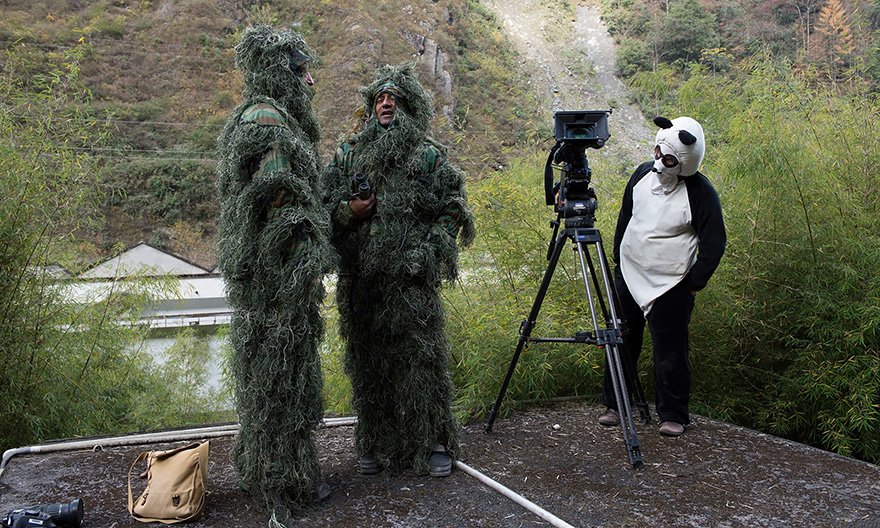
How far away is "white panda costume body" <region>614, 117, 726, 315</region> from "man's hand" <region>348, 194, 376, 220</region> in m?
1.64

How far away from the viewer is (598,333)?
116 inches

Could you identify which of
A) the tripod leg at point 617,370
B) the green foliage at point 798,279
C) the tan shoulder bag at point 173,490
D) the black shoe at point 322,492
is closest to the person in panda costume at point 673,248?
the tripod leg at point 617,370

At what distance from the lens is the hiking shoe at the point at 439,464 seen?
2832mm

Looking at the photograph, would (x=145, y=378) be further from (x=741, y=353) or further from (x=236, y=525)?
(x=741, y=353)

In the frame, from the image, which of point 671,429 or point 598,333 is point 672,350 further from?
point 598,333

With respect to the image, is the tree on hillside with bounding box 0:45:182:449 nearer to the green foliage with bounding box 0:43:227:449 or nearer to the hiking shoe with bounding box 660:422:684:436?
the green foliage with bounding box 0:43:227:449

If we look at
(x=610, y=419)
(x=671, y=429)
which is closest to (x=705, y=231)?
(x=671, y=429)

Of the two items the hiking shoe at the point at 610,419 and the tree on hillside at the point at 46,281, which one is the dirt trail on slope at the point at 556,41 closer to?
the hiking shoe at the point at 610,419

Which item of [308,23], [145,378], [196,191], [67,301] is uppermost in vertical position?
[308,23]

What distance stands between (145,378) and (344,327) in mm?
2892

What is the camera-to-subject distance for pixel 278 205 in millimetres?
2449

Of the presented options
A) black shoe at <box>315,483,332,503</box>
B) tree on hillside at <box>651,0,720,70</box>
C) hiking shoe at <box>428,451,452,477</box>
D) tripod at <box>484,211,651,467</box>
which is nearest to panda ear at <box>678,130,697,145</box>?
tripod at <box>484,211,651,467</box>

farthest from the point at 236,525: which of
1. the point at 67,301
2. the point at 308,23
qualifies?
the point at 308,23

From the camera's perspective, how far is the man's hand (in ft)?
9.11
